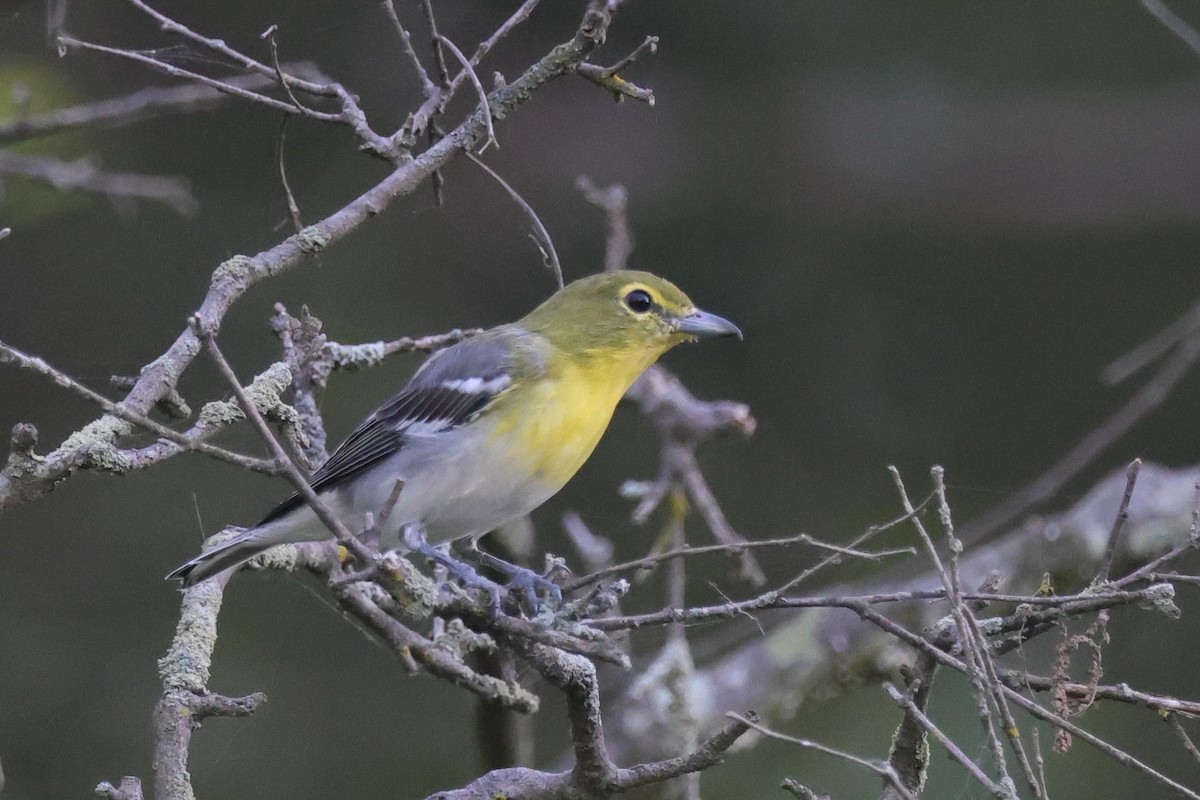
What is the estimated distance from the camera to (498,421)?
3.63 metres

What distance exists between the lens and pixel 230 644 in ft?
20.3

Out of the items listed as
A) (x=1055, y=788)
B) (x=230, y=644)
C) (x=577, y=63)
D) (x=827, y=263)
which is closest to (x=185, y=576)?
(x=577, y=63)

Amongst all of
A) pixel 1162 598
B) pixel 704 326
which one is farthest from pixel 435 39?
pixel 1162 598

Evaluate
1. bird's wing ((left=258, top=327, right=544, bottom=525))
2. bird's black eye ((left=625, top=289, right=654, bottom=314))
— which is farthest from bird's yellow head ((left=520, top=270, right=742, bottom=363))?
bird's wing ((left=258, top=327, right=544, bottom=525))

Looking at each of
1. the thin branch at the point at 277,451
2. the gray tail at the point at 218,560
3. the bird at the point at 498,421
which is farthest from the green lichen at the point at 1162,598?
the gray tail at the point at 218,560

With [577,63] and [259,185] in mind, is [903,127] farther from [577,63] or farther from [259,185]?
[577,63]

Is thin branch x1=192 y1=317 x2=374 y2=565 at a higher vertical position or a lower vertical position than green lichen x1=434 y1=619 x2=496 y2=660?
higher

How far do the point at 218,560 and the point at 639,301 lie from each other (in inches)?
54.4

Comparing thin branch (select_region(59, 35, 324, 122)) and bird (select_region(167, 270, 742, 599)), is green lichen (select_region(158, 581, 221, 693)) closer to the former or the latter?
Result: bird (select_region(167, 270, 742, 599))

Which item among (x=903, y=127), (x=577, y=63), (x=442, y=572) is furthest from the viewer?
(x=903, y=127)

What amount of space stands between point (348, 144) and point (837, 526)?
9.52 ft

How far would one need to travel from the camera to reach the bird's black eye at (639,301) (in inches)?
156

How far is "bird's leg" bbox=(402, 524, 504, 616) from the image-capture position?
8.54 feet

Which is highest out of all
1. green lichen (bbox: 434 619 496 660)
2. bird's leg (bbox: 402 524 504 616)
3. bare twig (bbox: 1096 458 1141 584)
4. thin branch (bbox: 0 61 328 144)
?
thin branch (bbox: 0 61 328 144)
